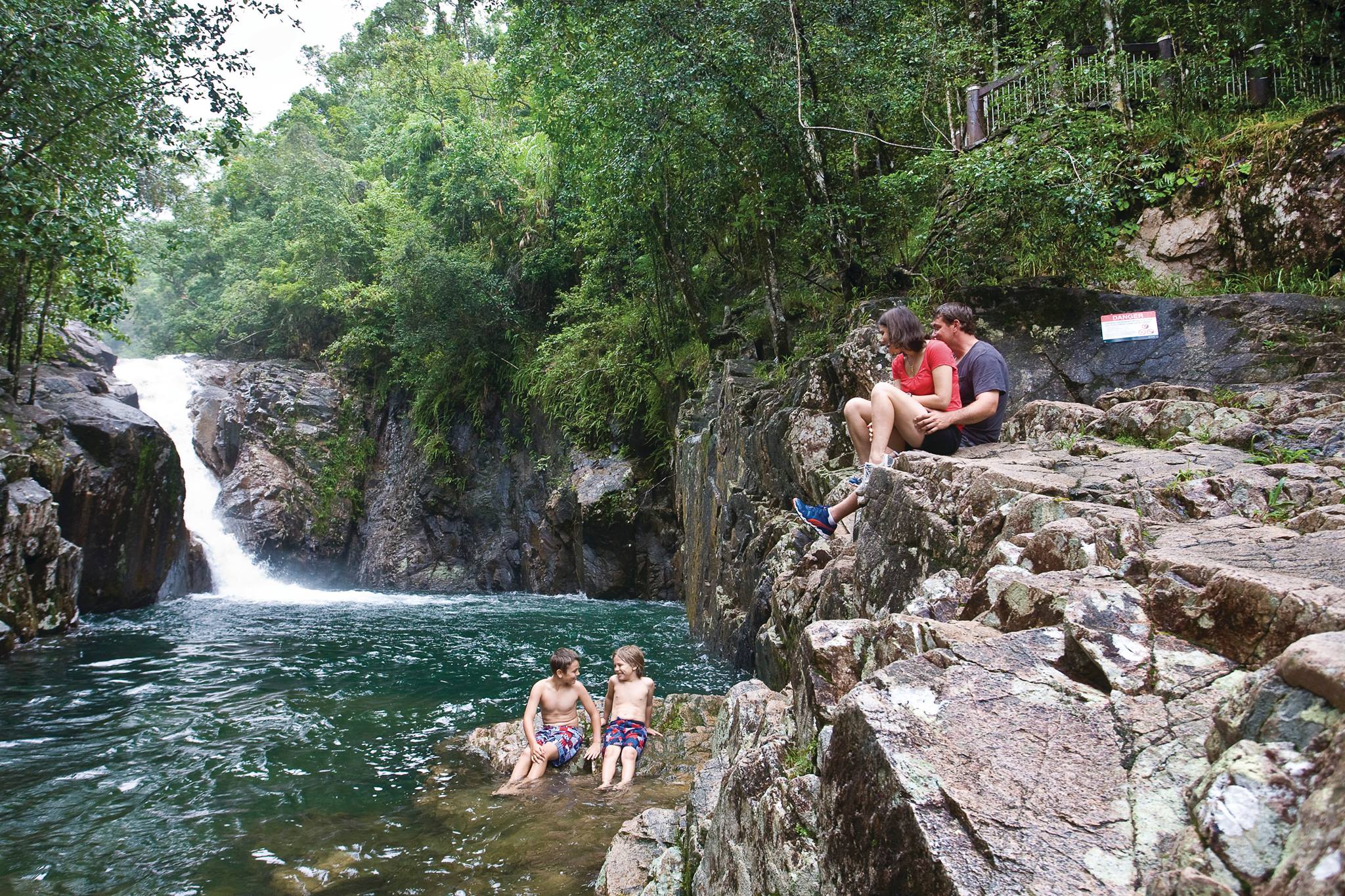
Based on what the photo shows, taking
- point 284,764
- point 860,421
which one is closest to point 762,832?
point 860,421

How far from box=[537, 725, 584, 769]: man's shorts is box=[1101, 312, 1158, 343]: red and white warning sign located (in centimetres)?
675

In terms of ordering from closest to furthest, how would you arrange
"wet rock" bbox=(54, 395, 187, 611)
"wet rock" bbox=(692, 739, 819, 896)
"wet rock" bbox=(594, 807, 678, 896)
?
"wet rock" bbox=(692, 739, 819, 896), "wet rock" bbox=(594, 807, 678, 896), "wet rock" bbox=(54, 395, 187, 611)

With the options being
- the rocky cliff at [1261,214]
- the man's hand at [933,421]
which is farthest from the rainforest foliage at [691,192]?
the man's hand at [933,421]

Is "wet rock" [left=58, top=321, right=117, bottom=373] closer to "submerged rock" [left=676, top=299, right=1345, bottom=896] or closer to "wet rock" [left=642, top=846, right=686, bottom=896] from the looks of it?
"wet rock" [left=642, top=846, right=686, bottom=896]

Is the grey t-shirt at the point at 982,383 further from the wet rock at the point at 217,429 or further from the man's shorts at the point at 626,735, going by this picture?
the wet rock at the point at 217,429

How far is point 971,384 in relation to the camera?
604 cm

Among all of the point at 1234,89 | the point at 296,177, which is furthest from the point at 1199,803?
the point at 296,177

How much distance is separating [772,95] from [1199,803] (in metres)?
11.0

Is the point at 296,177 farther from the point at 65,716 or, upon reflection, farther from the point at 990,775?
the point at 990,775

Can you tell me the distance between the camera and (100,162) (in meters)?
11.9

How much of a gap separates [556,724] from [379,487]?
1931cm

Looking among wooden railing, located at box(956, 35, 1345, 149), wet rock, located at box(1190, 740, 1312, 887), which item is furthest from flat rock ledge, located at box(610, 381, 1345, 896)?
wooden railing, located at box(956, 35, 1345, 149)

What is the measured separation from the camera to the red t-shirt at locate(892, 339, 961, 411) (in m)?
5.79

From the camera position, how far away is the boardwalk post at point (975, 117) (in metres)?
11.4
